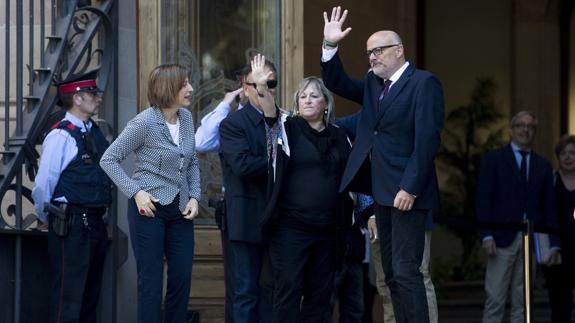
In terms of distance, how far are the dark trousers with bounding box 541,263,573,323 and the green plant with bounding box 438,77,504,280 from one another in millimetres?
5020

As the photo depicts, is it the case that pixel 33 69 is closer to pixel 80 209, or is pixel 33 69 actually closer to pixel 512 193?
pixel 80 209

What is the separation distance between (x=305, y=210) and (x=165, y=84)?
1206 mm

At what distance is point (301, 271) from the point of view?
8.79m

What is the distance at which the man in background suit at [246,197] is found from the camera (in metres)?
9.13

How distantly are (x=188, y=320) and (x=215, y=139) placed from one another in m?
1.49

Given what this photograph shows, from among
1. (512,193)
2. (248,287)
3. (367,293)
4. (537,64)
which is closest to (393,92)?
(248,287)

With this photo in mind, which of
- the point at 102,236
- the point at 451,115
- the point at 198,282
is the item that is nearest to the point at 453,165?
the point at 451,115

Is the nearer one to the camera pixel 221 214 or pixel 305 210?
pixel 305 210

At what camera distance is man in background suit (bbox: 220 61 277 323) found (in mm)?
9133

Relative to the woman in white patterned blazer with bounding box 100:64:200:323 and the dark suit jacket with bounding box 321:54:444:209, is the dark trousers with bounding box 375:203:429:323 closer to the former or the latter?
the dark suit jacket with bounding box 321:54:444:209

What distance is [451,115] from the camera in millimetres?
17031

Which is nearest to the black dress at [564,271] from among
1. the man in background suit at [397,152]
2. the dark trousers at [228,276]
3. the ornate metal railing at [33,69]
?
the dark trousers at [228,276]

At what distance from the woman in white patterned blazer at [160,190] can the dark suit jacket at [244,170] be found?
0.85 ft

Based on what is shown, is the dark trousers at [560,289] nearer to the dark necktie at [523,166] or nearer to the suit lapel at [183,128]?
the dark necktie at [523,166]
